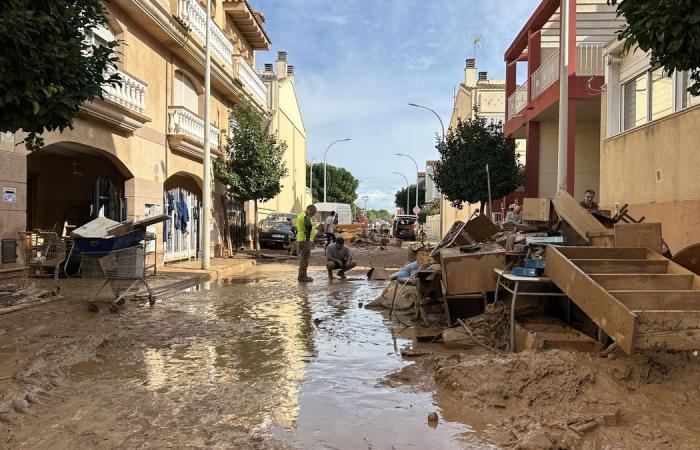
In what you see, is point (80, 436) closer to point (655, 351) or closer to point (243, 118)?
point (655, 351)

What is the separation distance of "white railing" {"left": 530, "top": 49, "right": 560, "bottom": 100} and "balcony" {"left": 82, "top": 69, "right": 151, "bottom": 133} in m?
12.4

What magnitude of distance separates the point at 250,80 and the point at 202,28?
256 inches

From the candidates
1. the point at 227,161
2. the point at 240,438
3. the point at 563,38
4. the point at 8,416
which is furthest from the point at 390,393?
the point at 227,161

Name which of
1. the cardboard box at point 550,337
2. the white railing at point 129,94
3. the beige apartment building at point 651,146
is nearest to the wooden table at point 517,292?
the cardboard box at point 550,337

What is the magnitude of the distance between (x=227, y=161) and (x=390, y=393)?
57.4 ft

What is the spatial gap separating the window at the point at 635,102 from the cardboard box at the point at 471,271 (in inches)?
269

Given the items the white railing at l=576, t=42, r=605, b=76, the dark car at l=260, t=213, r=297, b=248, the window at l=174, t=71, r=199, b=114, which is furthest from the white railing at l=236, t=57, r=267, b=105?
the white railing at l=576, t=42, r=605, b=76

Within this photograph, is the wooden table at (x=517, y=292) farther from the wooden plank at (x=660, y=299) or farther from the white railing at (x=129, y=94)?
the white railing at (x=129, y=94)

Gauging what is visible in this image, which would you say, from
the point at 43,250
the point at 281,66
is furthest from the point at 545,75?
the point at 281,66

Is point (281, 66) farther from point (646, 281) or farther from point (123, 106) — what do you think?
point (646, 281)

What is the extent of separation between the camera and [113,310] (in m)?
8.49

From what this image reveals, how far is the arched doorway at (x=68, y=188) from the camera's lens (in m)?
15.1

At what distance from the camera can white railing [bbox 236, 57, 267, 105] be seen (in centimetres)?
2288

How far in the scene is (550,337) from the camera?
18.6 ft
